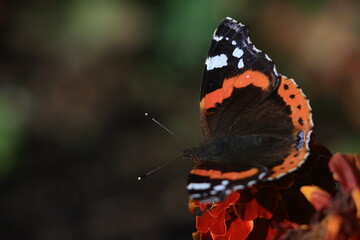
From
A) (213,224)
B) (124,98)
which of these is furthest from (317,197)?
(124,98)

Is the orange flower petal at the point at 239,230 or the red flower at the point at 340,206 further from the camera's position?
the orange flower petal at the point at 239,230

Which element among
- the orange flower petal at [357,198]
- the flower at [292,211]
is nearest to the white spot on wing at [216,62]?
the flower at [292,211]

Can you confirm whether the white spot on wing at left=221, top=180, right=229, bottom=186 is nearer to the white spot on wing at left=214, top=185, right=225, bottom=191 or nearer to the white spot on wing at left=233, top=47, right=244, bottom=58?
the white spot on wing at left=214, top=185, right=225, bottom=191

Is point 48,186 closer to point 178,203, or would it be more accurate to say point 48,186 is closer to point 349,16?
point 178,203

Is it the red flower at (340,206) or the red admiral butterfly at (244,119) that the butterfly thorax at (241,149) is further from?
the red flower at (340,206)

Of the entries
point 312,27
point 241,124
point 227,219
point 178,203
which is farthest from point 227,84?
point 312,27

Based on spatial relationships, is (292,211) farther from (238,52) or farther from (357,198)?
(238,52)

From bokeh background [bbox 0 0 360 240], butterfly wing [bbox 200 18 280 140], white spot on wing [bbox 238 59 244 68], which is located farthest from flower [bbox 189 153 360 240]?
bokeh background [bbox 0 0 360 240]
